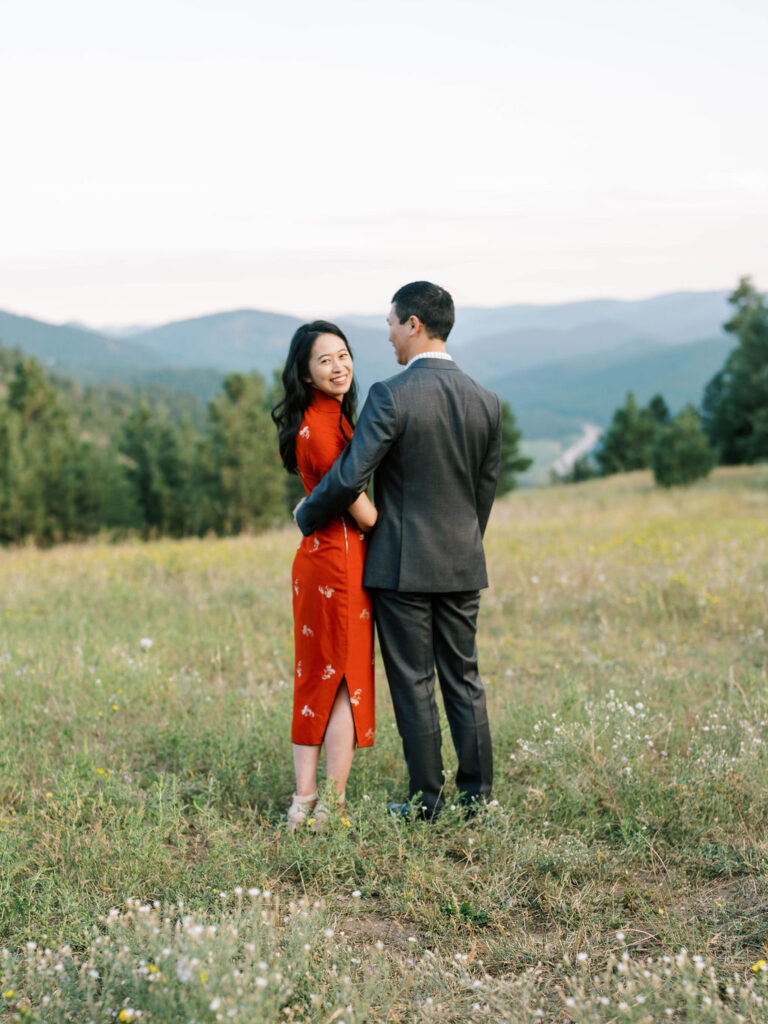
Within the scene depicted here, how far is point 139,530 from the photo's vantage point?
3384 centimetres

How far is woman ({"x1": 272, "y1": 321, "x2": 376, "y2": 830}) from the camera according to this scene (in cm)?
390

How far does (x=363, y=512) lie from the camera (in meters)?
3.82

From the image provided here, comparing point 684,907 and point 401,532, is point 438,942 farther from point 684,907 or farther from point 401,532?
Result: point 401,532

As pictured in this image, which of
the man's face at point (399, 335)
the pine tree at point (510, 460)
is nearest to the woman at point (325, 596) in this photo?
the man's face at point (399, 335)

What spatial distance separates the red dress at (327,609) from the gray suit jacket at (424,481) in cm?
11

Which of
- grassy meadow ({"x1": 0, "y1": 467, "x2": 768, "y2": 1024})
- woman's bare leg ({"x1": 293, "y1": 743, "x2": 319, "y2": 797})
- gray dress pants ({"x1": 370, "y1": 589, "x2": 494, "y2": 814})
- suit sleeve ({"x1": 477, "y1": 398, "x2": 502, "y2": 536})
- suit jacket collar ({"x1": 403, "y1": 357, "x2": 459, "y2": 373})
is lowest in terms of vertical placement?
grassy meadow ({"x1": 0, "y1": 467, "x2": 768, "y2": 1024})

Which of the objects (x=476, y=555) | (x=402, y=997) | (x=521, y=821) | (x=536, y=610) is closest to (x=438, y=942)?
(x=402, y=997)

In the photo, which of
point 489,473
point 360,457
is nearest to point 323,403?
point 360,457

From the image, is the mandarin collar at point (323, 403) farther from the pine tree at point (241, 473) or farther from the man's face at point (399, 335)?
the pine tree at point (241, 473)

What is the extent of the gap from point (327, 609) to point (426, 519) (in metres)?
0.64

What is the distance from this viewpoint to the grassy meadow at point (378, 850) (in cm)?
270

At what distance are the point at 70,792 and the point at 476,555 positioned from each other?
2.30 meters

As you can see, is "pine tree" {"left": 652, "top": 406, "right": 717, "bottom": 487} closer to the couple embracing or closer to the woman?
the couple embracing

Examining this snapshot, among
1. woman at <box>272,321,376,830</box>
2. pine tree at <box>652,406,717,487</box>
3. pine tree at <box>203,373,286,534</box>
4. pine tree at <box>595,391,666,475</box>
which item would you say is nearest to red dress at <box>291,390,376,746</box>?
woman at <box>272,321,376,830</box>
